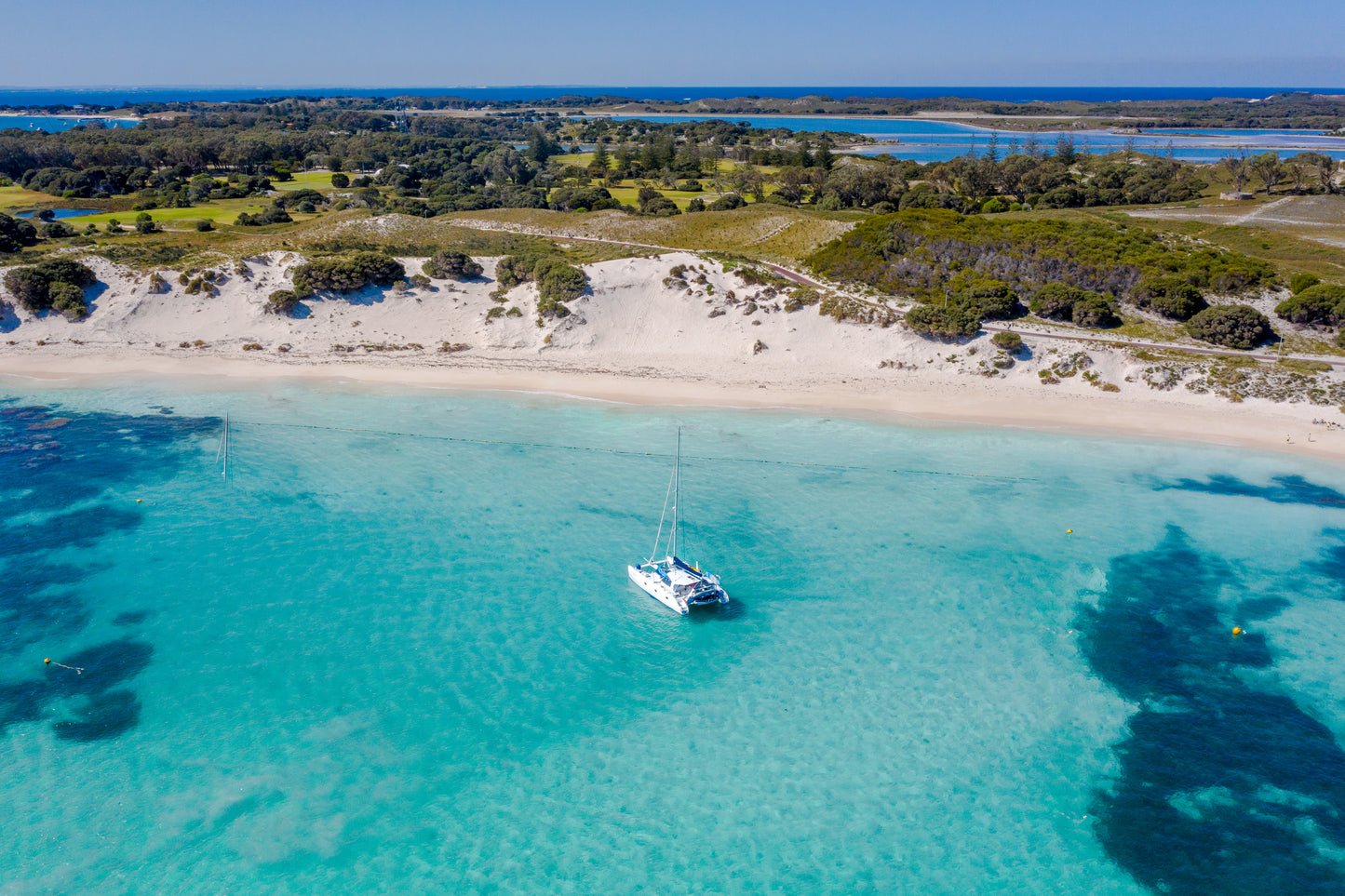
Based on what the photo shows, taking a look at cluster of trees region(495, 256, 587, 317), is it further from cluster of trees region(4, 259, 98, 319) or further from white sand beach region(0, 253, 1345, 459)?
cluster of trees region(4, 259, 98, 319)

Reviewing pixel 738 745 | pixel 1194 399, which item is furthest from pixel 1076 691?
pixel 1194 399

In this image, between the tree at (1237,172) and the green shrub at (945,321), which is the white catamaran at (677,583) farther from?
the tree at (1237,172)

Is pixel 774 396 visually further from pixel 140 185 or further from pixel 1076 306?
pixel 140 185

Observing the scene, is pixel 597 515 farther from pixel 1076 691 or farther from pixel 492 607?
pixel 1076 691

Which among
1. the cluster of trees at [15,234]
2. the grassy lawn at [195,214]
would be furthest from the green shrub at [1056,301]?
the cluster of trees at [15,234]

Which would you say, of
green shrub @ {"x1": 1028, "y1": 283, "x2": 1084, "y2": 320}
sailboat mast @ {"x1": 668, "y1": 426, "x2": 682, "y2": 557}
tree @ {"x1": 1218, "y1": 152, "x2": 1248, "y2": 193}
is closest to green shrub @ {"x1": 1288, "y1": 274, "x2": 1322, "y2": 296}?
green shrub @ {"x1": 1028, "y1": 283, "x2": 1084, "y2": 320}

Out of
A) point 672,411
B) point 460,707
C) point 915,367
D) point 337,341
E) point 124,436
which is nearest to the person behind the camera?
point 460,707
